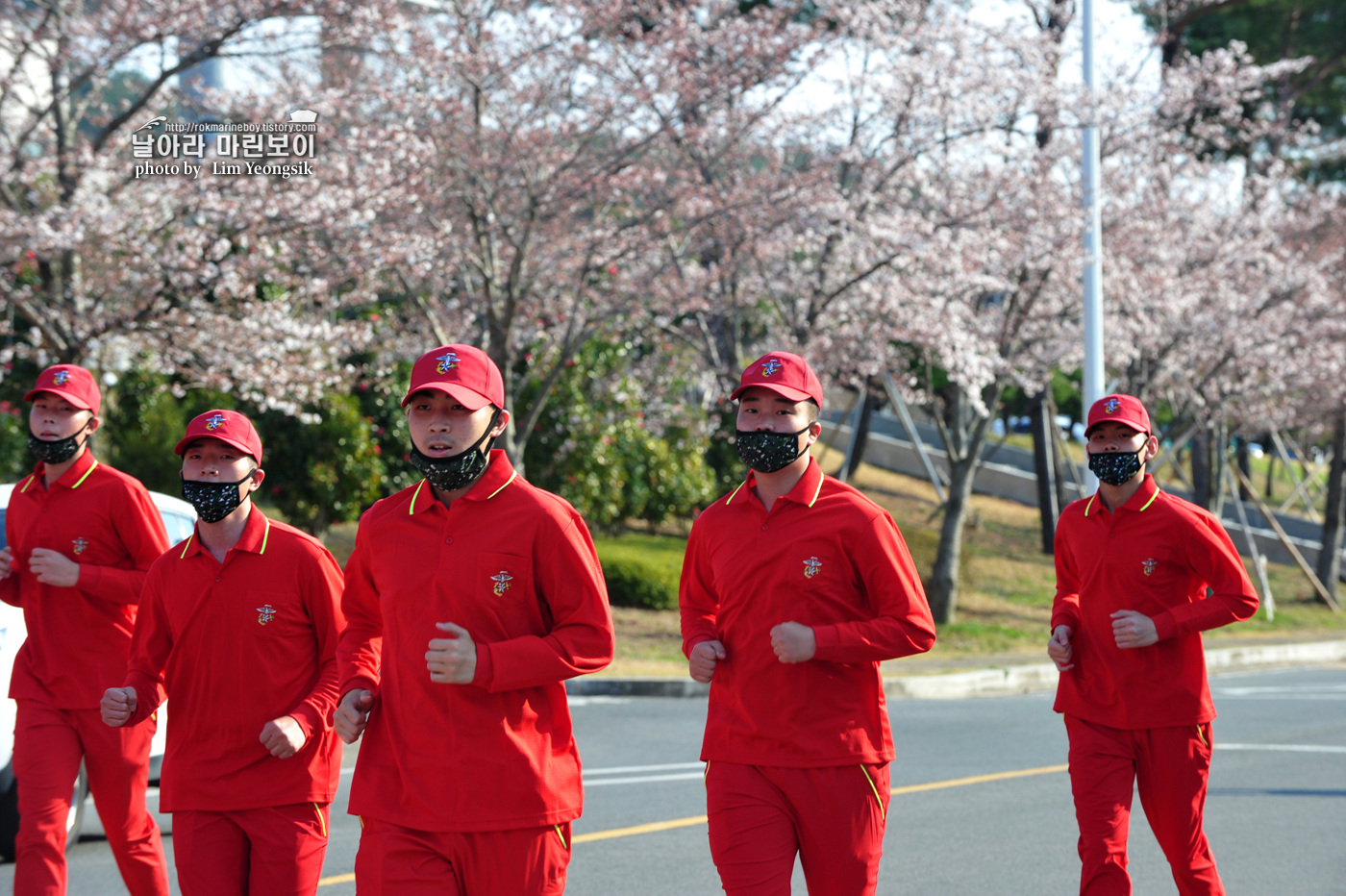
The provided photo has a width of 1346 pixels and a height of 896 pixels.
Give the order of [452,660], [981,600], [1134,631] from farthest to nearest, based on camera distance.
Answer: [981,600] → [1134,631] → [452,660]

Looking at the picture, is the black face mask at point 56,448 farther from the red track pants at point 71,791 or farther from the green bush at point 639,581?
the green bush at point 639,581

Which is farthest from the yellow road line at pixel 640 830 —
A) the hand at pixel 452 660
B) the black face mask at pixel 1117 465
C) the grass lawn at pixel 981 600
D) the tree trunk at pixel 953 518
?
the tree trunk at pixel 953 518

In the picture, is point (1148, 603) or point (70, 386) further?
point (70, 386)

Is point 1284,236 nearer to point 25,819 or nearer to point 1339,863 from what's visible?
point 1339,863

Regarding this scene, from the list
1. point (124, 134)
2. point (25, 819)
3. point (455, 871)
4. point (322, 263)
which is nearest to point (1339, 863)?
point (455, 871)

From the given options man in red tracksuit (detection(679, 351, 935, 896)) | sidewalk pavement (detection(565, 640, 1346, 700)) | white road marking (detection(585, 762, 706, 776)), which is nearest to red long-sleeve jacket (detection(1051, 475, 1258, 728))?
man in red tracksuit (detection(679, 351, 935, 896))

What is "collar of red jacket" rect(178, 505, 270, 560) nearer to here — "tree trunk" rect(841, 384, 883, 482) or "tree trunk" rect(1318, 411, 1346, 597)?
"tree trunk" rect(841, 384, 883, 482)

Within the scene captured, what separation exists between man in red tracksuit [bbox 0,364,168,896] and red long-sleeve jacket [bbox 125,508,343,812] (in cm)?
73

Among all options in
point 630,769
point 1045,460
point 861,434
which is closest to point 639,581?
point 630,769

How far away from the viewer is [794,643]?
12.9ft

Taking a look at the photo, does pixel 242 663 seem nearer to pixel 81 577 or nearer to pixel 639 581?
pixel 81 577

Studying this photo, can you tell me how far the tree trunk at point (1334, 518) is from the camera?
26.6 m

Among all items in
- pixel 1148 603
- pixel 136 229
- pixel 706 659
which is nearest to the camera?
pixel 706 659

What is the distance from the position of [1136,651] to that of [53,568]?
396 centimetres
